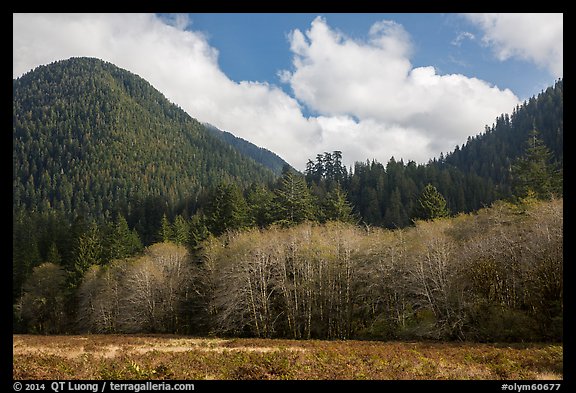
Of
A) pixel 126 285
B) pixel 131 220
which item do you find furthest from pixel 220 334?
pixel 131 220

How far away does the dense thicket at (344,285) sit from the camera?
30938 mm

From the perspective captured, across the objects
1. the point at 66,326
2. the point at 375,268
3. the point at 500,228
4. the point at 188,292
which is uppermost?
the point at 500,228

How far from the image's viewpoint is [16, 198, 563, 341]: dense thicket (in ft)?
102

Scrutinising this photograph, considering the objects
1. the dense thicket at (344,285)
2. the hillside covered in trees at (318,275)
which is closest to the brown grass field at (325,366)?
the dense thicket at (344,285)

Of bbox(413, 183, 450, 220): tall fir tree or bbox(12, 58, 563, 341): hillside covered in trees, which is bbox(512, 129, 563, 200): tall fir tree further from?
bbox(413, 183, 450, 220): tall fir tree

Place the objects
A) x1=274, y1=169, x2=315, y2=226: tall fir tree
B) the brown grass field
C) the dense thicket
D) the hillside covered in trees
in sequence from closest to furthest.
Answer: the brown grass field → the dense thicket → the hillside covered in trees → x1=274, y1=169, x2=315, y2=226: tall fir tree

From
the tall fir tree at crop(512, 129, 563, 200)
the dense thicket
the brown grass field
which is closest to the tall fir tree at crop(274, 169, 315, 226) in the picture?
the dense thicket

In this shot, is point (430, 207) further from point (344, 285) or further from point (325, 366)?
point (325, 366)

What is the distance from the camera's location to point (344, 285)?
42188mm

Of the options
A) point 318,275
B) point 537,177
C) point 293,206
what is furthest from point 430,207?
point 318,275
